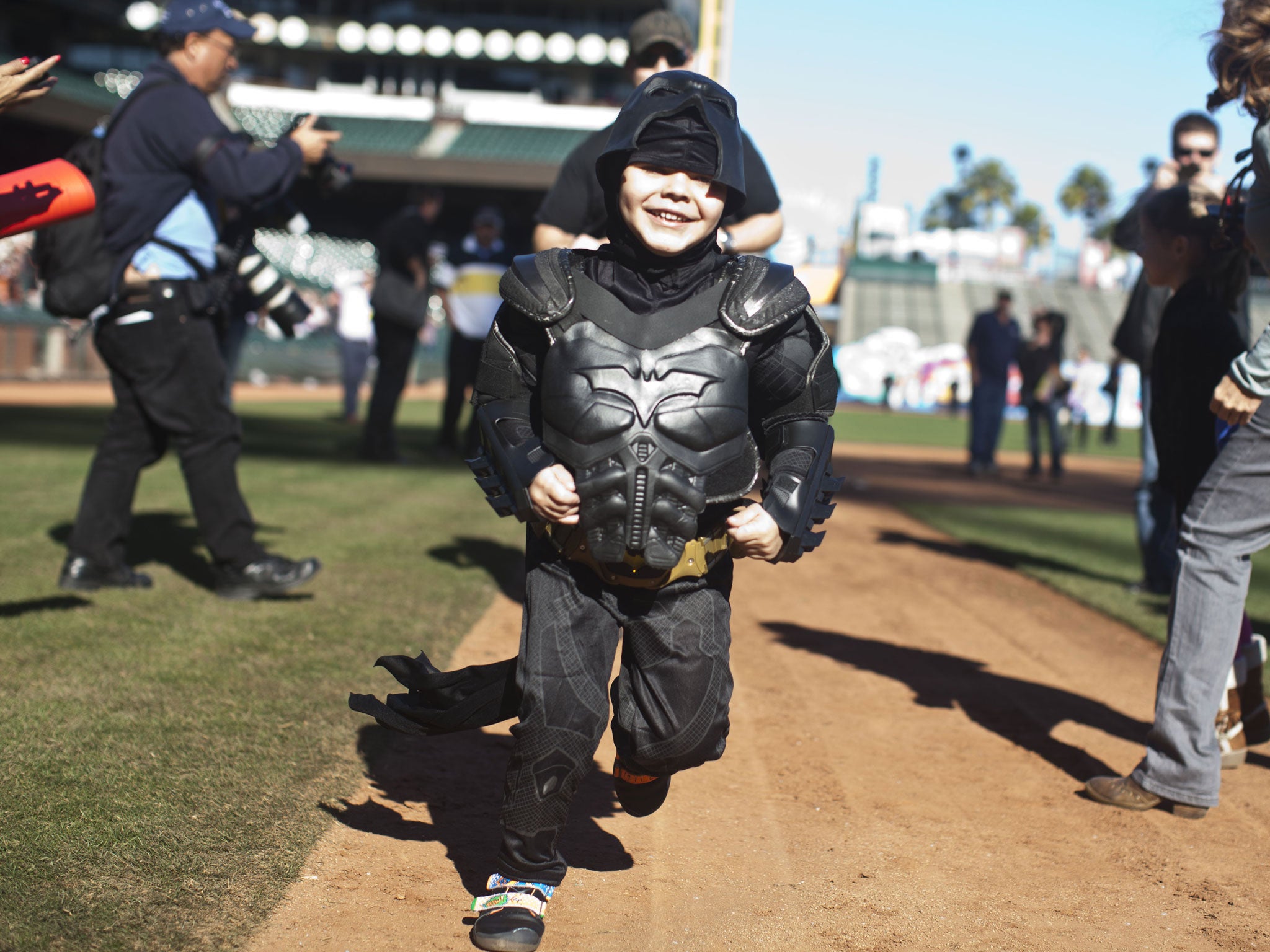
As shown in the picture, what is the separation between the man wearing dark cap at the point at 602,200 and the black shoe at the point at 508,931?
312 centimetres

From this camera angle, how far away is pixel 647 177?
2.69 metres

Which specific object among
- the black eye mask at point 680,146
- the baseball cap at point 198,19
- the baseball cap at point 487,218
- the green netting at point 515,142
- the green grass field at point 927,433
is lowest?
the green grass field at point 927,433

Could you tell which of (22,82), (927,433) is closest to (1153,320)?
(22,82)

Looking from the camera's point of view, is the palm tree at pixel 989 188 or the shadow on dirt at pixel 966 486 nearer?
the shadow on dirt at pixel 966 486

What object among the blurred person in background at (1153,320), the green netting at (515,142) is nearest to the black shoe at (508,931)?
the blurred person in background at (1153,320)

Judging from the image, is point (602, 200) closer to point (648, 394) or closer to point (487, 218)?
point (648, 394)

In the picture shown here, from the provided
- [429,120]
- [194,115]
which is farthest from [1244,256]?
[429,120]

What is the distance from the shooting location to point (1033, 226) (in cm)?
8575

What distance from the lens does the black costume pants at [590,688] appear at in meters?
2.62

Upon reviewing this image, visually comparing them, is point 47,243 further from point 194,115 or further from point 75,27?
point 75,27

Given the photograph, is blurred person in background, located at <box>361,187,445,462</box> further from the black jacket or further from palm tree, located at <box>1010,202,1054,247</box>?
palm tree, located at <box>1010,202,1054,247</box>

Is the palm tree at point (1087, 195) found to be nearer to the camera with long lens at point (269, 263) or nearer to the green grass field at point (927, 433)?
the green grass field at point (927, 433)

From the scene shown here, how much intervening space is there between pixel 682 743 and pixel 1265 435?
1.94 meters

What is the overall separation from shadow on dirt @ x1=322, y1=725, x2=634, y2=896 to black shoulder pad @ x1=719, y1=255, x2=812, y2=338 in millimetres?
1357
